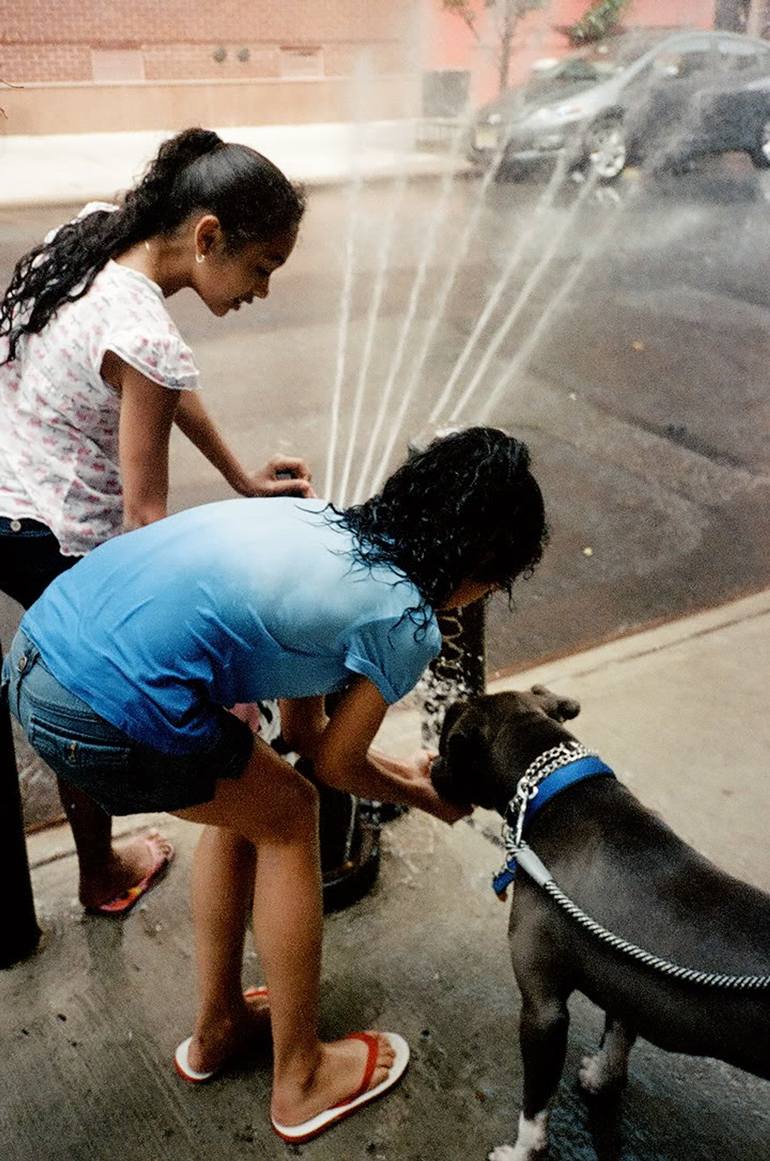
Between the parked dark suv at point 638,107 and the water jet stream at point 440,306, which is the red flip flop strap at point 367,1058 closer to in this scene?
the water jet stream at point 440,306

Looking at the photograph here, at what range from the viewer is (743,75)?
15828mm

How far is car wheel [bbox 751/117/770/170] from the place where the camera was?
16484 millimetres

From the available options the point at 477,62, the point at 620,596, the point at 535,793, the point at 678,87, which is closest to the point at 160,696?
the point at 535,793

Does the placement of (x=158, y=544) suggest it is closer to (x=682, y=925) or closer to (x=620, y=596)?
(x=682, y=925)

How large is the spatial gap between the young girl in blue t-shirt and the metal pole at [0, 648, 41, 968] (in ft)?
1.71

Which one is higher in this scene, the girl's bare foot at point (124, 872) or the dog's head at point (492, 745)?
the dog's head at point (492, 745)

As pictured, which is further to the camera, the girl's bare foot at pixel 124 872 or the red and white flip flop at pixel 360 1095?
the girl's bare foot at pixel 124 872

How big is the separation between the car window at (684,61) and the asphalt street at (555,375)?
3389mm

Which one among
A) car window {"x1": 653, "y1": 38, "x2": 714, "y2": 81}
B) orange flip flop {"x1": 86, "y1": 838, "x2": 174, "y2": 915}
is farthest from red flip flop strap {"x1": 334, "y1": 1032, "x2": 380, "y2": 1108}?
car window {"x1": 653, "y1": 38, "x2": 714, "y2": 81}

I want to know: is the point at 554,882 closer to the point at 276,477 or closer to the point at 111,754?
the point at 111,754

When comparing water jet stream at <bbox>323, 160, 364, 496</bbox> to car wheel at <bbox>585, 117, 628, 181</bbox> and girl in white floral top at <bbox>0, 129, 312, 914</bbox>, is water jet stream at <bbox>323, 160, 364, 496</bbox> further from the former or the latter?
car wheel at <bbox>585, 117, 628, 181</bbox>

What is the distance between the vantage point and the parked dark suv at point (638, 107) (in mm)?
15188

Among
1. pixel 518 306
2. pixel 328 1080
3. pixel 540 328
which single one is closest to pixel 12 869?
pixel 328 1080

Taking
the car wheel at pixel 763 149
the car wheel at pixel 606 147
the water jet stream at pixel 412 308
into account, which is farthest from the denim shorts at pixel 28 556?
the car wheel at pixel 763 149
